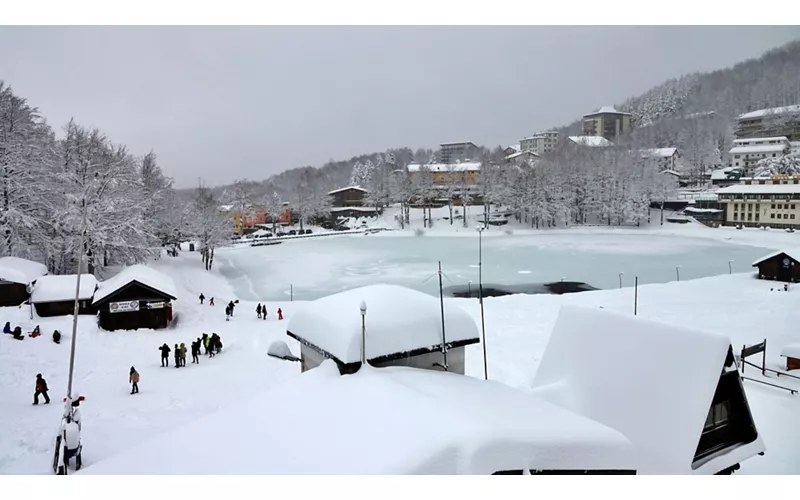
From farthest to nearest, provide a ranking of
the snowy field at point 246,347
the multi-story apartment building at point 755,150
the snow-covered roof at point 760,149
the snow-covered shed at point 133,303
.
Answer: the snow-covered roof at point 760,149 → the multi-story apartment building at point 755,150 → the snow-covered shed at point 133,303 → the snowy field at point 246,347

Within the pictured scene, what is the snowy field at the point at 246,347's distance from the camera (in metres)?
6.11

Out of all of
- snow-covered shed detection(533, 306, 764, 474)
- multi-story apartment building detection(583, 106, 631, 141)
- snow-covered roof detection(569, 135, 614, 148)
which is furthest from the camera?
multi-story apartment building detection(583, 106, 631, 141)

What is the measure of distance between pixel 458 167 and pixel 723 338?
2028 inches

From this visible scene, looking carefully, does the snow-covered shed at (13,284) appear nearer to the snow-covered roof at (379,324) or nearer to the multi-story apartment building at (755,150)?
the snow-covered roof at (379,324)

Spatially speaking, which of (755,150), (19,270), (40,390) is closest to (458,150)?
(755,150)

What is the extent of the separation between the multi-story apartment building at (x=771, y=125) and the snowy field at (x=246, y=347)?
924 centimetres

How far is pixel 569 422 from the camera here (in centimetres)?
348

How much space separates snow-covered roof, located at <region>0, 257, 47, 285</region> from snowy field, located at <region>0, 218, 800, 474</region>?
34.5 inches

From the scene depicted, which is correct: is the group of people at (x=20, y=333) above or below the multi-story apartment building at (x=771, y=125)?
below

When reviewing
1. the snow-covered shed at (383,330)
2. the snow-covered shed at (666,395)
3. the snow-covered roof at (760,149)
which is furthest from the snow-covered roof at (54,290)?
the snow-covered roof at (760,149)

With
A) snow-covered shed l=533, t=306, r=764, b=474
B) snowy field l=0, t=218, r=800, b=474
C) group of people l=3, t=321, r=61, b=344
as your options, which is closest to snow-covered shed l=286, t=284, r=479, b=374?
snowy field l=0, t=218, r=800, b=474

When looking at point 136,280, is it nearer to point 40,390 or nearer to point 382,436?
point 40,390

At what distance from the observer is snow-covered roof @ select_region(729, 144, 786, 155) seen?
38.7 meters

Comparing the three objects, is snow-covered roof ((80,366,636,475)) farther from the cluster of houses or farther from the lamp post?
the cluster of houses
